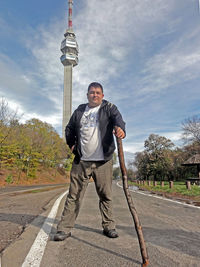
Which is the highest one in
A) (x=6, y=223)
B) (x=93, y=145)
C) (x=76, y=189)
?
(x=93, y=145)

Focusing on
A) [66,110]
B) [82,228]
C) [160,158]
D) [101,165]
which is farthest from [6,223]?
[66,110]

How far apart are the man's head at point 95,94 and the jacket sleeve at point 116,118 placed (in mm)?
288

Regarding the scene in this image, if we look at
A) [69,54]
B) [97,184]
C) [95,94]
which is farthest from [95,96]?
[69,54]

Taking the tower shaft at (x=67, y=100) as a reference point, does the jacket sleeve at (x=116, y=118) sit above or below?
below

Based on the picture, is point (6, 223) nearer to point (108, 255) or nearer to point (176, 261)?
point (108, 255)

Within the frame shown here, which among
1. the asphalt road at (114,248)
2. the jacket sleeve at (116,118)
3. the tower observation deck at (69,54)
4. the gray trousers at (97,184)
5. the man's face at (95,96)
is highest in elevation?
the tower observation deck at (69,54)

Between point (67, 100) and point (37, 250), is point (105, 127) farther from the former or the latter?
point (67, 100)

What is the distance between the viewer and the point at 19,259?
1747mm

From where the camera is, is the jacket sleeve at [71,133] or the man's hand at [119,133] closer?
the man's hand at [119,133]

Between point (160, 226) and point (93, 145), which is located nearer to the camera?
point (93, 145)

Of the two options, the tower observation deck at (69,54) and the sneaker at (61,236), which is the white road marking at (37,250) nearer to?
the sneaker at (61,236)

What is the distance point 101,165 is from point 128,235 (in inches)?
39.3

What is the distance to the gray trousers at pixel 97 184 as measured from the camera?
2.61m

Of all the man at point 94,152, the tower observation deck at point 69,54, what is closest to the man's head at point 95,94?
the man at point 94,152
